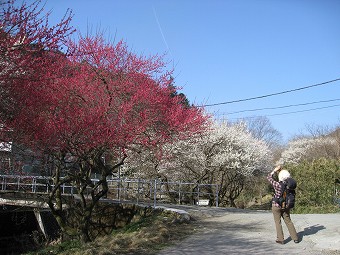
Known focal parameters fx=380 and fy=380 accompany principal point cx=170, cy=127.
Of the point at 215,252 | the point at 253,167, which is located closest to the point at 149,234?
the point at 215,252

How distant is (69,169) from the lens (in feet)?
35.7

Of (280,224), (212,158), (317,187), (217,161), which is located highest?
(212,158)

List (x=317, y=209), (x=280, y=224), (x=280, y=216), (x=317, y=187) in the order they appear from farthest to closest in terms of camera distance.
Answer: (x=317, y=187)
(x=317, y=209)
(x=280, y=216)
(x=280, y=224)

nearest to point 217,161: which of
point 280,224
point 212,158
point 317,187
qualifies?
point 212,158

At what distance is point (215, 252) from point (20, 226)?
12.4m

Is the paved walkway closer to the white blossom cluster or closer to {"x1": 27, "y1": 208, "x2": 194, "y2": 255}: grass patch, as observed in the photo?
{"x1": 27, "y1": 208, "x2": 194, "y2": 255}: grass patch

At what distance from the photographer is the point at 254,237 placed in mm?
8656

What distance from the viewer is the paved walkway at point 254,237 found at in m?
7.34

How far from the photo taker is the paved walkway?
7344 millimetres

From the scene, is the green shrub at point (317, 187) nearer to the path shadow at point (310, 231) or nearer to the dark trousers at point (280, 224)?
the path shadow at point (310, 231)

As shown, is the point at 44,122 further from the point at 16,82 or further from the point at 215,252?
the point at 215,252

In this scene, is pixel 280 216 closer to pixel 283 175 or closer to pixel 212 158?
pixel 283 175

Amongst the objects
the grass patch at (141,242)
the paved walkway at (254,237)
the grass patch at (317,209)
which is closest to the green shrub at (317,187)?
the grass patch at (317,209)

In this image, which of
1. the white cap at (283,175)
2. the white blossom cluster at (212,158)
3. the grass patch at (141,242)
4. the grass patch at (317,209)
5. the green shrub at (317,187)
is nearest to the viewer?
the grass patch at (141,242)
